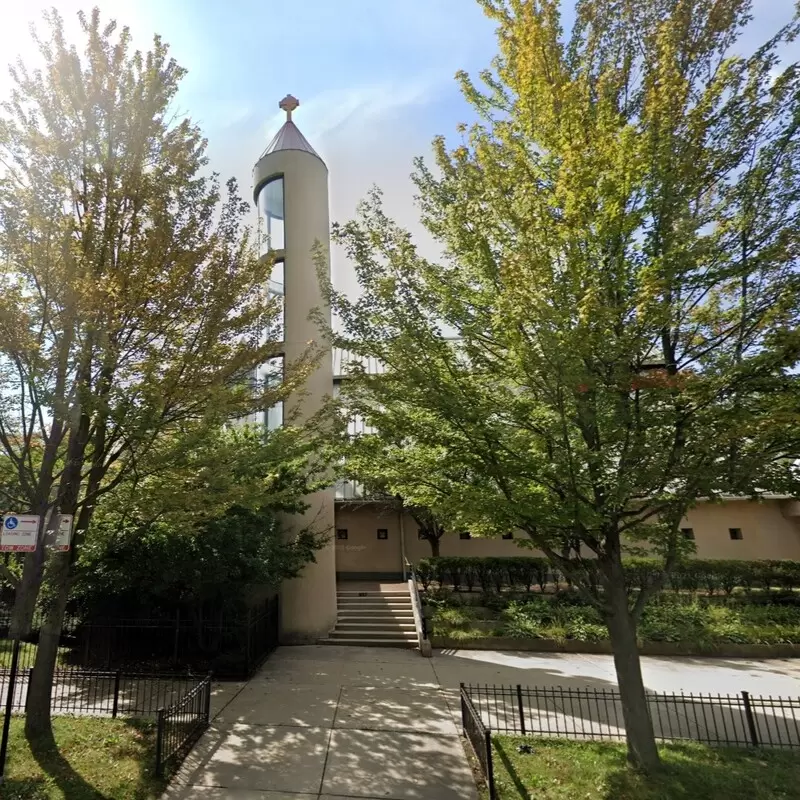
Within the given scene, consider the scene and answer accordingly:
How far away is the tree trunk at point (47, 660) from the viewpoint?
6.74m

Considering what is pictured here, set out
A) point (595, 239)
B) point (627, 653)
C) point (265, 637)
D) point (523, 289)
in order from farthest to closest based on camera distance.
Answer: point (265, 637)
point (627, 653)
point (595, 239)
point (523, 289)

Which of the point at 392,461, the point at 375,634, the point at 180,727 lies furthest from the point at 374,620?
the point at 392,461

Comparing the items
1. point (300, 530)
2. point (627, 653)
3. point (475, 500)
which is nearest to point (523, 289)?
point (475, 500)

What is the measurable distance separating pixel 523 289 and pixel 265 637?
11.1 metres

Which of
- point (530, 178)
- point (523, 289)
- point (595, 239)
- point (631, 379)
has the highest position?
point (530, 178)

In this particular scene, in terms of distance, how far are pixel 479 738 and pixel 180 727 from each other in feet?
14.0

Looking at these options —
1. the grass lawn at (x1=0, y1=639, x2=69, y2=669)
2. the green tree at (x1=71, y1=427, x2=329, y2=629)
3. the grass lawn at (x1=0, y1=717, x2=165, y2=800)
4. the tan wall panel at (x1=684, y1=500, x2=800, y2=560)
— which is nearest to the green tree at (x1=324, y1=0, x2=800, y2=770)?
the green tree at (x1=71, y1=427, x2=329, y2=629)

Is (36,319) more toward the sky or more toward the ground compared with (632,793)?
more toward the sky

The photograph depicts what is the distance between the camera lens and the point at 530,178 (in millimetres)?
5695

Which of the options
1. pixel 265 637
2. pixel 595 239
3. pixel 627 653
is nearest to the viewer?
pixel 595 239

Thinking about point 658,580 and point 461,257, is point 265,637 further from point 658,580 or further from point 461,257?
point 461,257

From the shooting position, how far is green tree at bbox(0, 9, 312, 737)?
258 inches

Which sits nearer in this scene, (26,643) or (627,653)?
(627,653)

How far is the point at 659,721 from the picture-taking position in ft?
23.9
